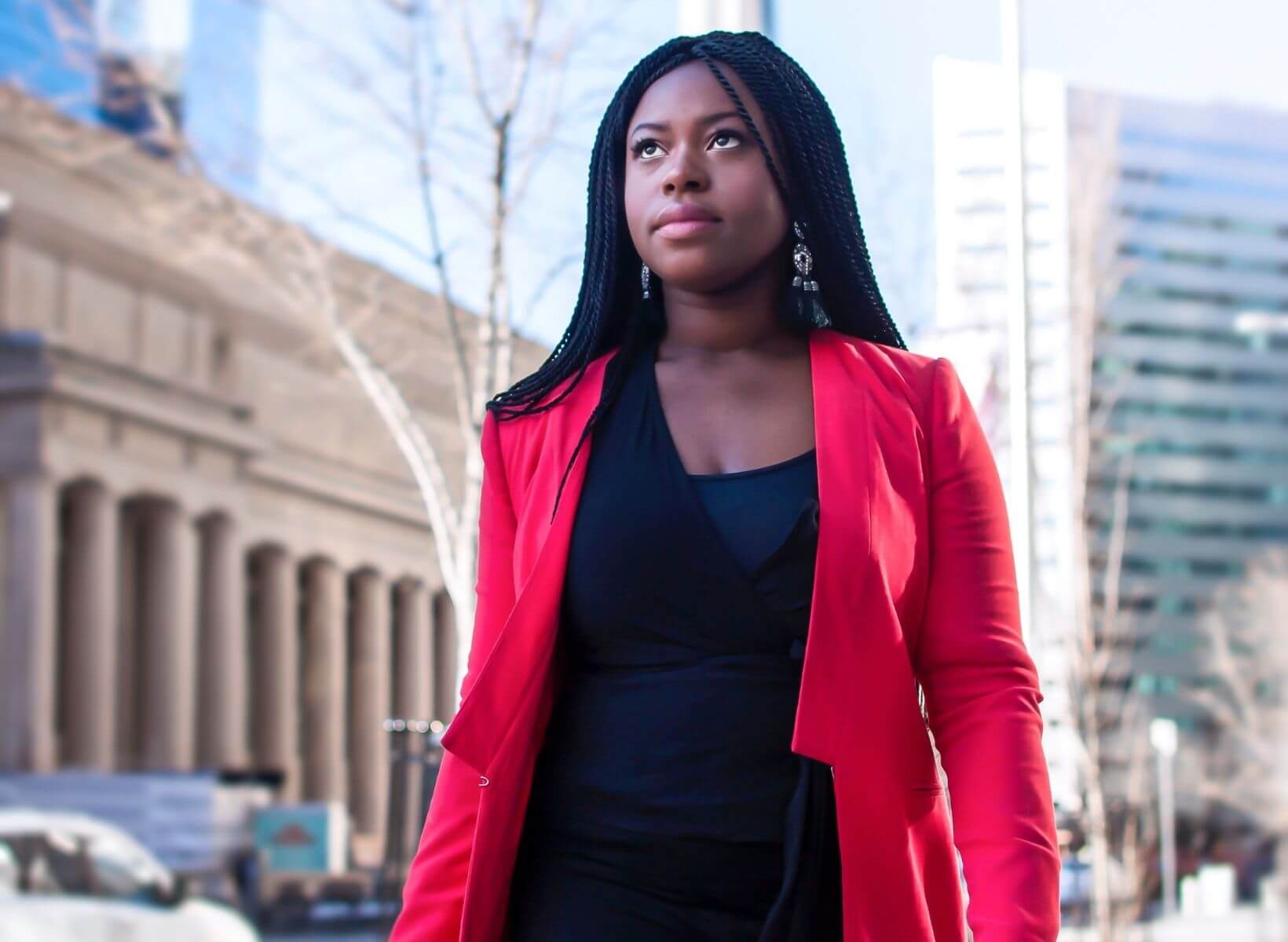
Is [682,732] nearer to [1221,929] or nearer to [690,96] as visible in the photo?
[690,96]

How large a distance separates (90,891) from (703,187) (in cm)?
656

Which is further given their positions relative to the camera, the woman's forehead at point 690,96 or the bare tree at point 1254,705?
the bare tree at point 1254,705

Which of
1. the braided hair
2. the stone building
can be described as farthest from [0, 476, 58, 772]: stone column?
the braided hair

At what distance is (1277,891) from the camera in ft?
107

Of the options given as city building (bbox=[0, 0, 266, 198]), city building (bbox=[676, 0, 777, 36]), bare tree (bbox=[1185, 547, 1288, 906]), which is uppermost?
city building (bbox=[0, 0, 266, 198])

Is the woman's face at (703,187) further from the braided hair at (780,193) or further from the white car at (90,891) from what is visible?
the white car at (90,891)

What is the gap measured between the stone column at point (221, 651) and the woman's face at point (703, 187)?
22.5 ft

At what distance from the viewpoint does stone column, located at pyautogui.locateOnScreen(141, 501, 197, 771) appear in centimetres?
805

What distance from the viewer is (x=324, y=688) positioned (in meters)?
8.05

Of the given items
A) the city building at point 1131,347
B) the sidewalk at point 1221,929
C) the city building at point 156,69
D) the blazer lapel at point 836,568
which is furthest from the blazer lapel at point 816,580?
the sidewalk at point 1221,929

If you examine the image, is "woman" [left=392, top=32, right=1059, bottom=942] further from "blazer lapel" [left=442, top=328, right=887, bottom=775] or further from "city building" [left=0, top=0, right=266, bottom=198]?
"city building" [left=0, top=0, right=266, bottom=198]

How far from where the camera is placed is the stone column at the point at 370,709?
785cm

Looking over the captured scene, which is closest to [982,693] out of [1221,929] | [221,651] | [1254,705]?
[221,651]

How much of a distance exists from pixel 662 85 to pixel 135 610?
23.0 ft
